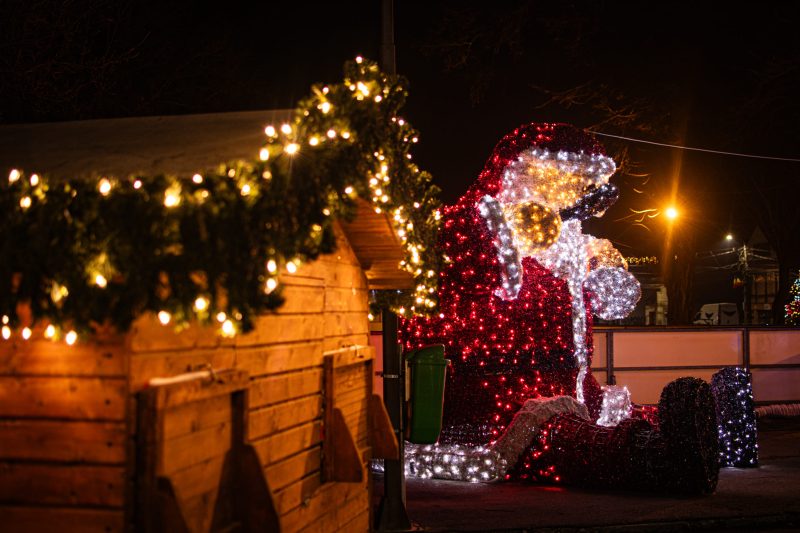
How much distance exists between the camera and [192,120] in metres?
5.57

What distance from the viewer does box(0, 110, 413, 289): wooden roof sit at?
13.5 feet

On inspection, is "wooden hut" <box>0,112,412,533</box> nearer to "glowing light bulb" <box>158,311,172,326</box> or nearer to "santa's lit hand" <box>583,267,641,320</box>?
"glowing light bulb" <box>158,311,172,326</box>

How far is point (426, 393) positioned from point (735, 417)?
18.9 feet

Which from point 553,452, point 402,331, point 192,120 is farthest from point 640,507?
point 192,120

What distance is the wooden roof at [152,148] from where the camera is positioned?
162 inches

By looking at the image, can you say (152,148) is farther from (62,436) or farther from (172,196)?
(62,436)

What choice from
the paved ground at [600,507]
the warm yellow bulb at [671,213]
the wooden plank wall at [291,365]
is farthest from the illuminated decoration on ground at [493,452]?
the warm yellow bulb at [671,213]

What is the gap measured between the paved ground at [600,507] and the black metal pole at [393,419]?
0.41 meters

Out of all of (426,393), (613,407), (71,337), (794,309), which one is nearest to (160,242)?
(71,337)

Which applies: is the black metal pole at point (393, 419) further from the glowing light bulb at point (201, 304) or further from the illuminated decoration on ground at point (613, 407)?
the glowing light bulb at point (201, 304)

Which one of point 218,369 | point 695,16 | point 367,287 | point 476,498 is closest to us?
point 218,369

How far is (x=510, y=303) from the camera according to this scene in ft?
35.4

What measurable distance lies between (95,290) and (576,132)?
8616 millimetres

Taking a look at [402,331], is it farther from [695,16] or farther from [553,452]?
[695,16]
